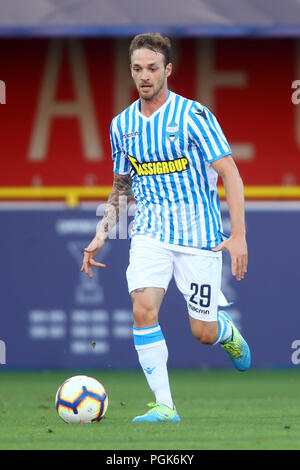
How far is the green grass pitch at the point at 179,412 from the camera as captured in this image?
6332mm

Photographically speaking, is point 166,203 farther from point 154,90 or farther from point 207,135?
point 154,90

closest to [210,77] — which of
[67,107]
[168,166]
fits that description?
[67,107]

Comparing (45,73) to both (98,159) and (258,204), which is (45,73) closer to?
(98,159)

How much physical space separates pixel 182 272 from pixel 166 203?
450 millimetres

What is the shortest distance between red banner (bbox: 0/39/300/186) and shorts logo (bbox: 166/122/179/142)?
258 inches

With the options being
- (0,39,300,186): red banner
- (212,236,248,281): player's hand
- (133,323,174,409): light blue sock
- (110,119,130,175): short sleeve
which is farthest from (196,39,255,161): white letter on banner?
(212,236,248,281): player's hand

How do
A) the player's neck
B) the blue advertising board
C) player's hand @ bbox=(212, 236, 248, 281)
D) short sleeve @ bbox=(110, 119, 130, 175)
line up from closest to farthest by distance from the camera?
player's hand @ bbox=(212, 236, 248, 281), the player's neck, short sleeve @ bbox=(110, 119, 130, 175), the blue advertising board

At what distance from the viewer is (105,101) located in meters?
14.0

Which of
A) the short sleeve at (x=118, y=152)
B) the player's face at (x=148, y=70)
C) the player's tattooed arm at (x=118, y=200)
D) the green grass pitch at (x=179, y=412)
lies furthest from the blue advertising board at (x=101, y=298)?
the player's face at (x=148, y=70)

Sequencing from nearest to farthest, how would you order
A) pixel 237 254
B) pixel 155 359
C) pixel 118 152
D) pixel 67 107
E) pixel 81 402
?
pixel 237 254
pixel 81 402
pixel 155 359
pixel 118 152
pixel 67 107

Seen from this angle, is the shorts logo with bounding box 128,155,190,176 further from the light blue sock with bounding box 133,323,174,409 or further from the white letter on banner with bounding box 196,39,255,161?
the white letter on banner with bounding box 196,39,255,161

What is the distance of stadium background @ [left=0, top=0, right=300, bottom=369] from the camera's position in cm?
1109
